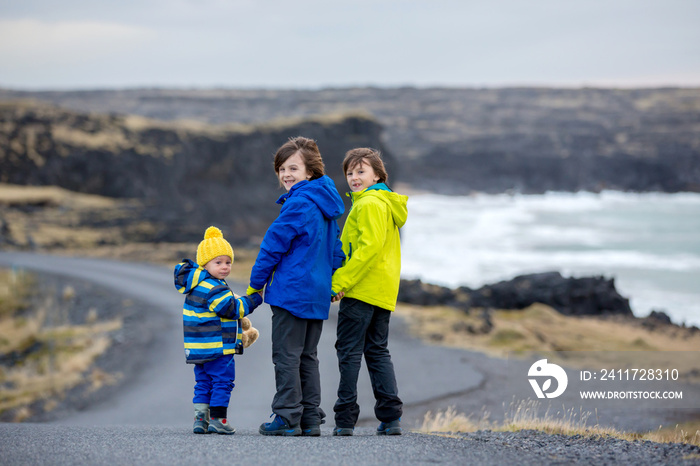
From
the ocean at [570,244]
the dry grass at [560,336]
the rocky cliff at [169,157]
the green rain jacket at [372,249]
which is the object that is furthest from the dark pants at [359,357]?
the rocky cliff at [169,157]

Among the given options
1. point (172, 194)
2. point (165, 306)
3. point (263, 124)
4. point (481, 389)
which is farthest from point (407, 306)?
point (263, 124)

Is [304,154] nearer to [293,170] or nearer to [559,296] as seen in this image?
[293,170]

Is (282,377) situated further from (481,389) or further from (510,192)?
(510,192)

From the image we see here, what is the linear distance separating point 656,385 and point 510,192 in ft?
316

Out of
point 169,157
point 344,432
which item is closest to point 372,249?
point 344,432

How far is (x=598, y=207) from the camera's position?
84.0 meters

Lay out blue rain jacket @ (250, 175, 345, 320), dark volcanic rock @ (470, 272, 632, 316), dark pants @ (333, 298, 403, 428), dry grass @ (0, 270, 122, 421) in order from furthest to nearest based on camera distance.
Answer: dark volcanic rock @ (470, 272, 632, 316) → dry grass @ (0, 270, 122, 421) → dark pants @ (333, 298, 403, 428) → blue rain jacket @ (250, 175, 345, 320)

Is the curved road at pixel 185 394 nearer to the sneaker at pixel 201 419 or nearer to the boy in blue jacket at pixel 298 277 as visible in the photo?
the sneaker at pixel 201 419

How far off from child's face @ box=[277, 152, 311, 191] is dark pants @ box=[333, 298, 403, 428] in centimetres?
96

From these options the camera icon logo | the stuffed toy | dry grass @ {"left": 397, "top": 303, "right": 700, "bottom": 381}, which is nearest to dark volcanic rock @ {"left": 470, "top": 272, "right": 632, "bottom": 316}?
dry grass @ {"left": 397, "top": 303, "right": 700, "bottom": 381}

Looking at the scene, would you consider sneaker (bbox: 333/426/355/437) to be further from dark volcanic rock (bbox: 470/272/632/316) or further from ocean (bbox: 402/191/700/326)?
ocean (bbox: 402/191/700/326)

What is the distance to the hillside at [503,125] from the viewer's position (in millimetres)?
107000

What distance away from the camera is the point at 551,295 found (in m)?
20.7

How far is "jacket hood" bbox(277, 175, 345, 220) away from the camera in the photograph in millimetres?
4664
